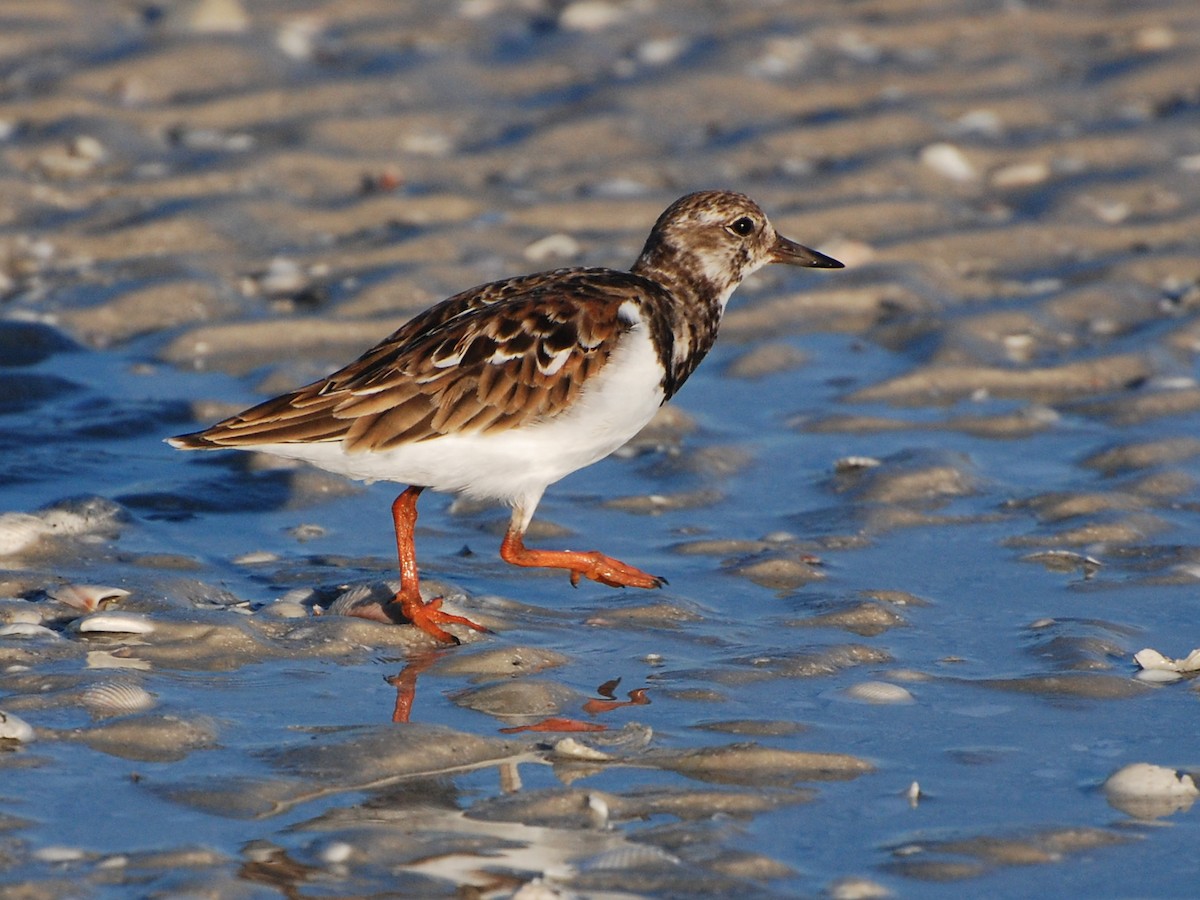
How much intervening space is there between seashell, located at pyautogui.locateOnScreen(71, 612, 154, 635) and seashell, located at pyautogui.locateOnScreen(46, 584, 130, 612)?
15 cm

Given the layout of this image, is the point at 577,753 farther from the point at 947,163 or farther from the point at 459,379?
the point at 947,163

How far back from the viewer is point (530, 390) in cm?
455

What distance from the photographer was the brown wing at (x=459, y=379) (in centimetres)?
446

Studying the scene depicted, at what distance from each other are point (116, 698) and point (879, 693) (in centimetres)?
165

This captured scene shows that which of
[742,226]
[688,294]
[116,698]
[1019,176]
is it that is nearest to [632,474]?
[688,294]

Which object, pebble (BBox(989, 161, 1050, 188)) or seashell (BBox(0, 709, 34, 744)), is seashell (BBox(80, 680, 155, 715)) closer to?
seashell (BBox(0, 709, 34, 744))

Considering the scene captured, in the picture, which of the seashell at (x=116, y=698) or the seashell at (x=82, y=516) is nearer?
the seashell at (x=116, y=698)

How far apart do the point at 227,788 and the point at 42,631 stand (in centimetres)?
98

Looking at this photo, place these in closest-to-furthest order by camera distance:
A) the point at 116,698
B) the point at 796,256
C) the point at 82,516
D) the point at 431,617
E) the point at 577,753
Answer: the point at 577,753
the point at 116,698
the point at 431,617
the point at 82,516
the point at 796,256

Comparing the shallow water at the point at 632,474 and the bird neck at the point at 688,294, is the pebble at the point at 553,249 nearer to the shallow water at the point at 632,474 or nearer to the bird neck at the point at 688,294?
the shallow water at the point at 632,474

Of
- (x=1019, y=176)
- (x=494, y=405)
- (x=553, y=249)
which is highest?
(x=1019, y=176)

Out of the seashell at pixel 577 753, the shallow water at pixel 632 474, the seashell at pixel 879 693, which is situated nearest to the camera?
the shallow water at pixel 632 474

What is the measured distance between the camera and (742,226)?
5.32 m

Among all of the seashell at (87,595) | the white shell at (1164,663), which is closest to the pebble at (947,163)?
the white shell at (1164,663)
